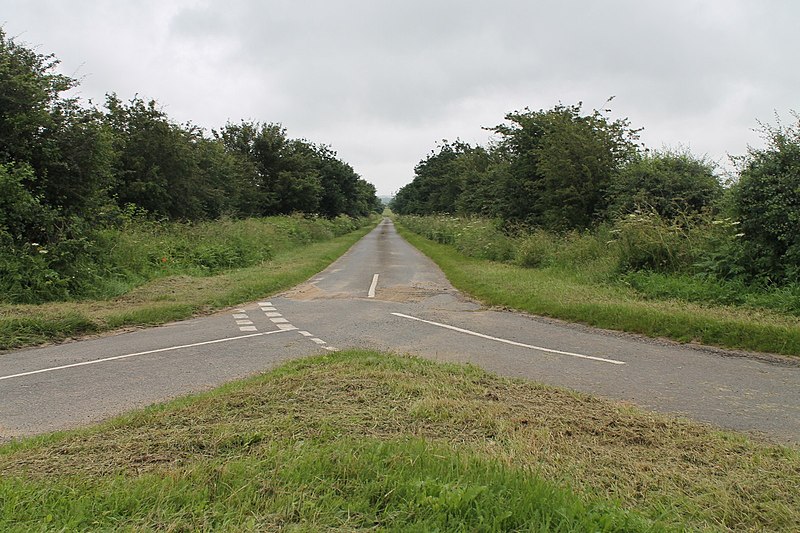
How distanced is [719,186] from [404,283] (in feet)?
34.8

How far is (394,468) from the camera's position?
336cm

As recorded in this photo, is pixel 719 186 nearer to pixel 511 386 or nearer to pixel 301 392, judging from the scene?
pixel 511 386

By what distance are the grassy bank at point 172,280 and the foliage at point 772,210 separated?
12080 millimetres

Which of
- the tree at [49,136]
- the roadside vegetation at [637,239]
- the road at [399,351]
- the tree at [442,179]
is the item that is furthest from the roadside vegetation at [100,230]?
the tree at [442,179]

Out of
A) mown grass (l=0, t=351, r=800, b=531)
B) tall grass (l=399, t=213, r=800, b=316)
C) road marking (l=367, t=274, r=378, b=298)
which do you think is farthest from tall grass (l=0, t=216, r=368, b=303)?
tall grass (l=399, t=213, r=800, b=316)

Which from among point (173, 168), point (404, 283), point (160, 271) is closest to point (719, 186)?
point (404, 283)

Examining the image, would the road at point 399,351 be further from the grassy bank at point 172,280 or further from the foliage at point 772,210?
the foliage at point 772,210

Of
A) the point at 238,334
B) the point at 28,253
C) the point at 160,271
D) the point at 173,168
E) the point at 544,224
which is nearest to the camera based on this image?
the point at 238,334

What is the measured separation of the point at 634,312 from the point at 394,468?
801cm

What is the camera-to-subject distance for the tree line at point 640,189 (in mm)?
10836

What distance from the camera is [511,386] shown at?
18.4 feet

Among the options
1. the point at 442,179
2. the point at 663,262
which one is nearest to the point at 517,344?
the point at 663,262

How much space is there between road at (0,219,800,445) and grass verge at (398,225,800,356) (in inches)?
19.0

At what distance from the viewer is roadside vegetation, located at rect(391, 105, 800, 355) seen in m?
9.77
